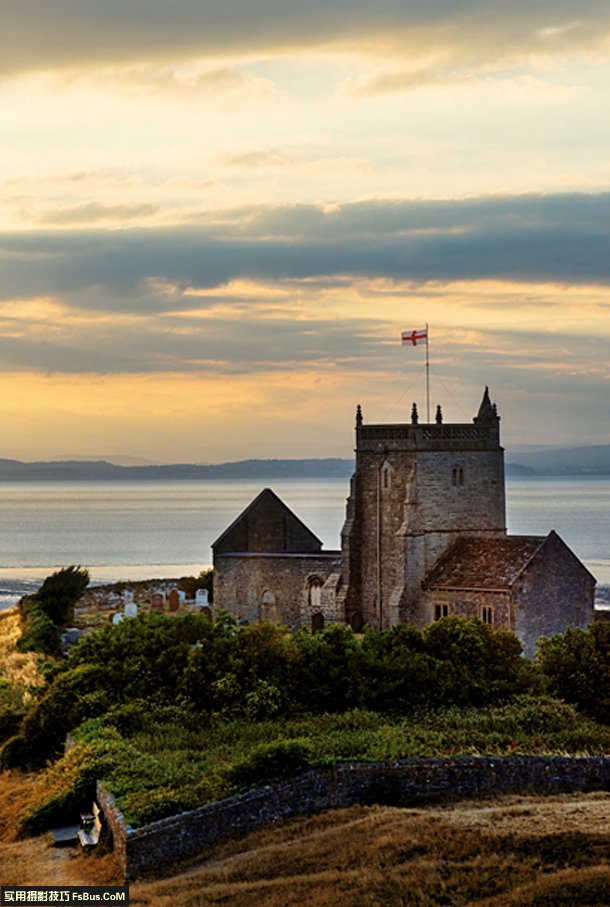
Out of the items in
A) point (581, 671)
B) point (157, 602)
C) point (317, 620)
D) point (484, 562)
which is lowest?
point (581, 671)

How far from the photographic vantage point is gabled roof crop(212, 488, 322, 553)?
67.9 meters

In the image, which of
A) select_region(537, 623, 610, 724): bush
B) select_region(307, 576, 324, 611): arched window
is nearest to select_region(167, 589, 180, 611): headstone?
select_region(307, 576, 324, 611): arched window

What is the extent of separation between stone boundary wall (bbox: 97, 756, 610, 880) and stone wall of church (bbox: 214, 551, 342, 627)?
1302 inches

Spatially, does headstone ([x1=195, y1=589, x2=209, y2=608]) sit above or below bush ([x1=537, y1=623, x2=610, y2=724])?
above

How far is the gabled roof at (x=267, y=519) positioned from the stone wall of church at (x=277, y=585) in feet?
6.17

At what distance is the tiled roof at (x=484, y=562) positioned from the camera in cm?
5528

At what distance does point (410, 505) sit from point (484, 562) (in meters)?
4.63

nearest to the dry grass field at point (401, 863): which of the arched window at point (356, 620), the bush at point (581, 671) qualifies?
the bush at point (581, 671)

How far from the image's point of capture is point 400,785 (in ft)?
91.7

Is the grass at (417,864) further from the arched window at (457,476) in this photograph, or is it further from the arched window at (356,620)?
the arched window at (356,620)

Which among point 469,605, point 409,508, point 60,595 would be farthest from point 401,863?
point 60,595

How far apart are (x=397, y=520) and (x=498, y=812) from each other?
3506 centimetres

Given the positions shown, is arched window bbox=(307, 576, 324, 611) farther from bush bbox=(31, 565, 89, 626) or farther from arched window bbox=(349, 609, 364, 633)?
bush bbox=(31, 565, 89, 626)

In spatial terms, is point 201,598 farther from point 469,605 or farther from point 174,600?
point 469,605
